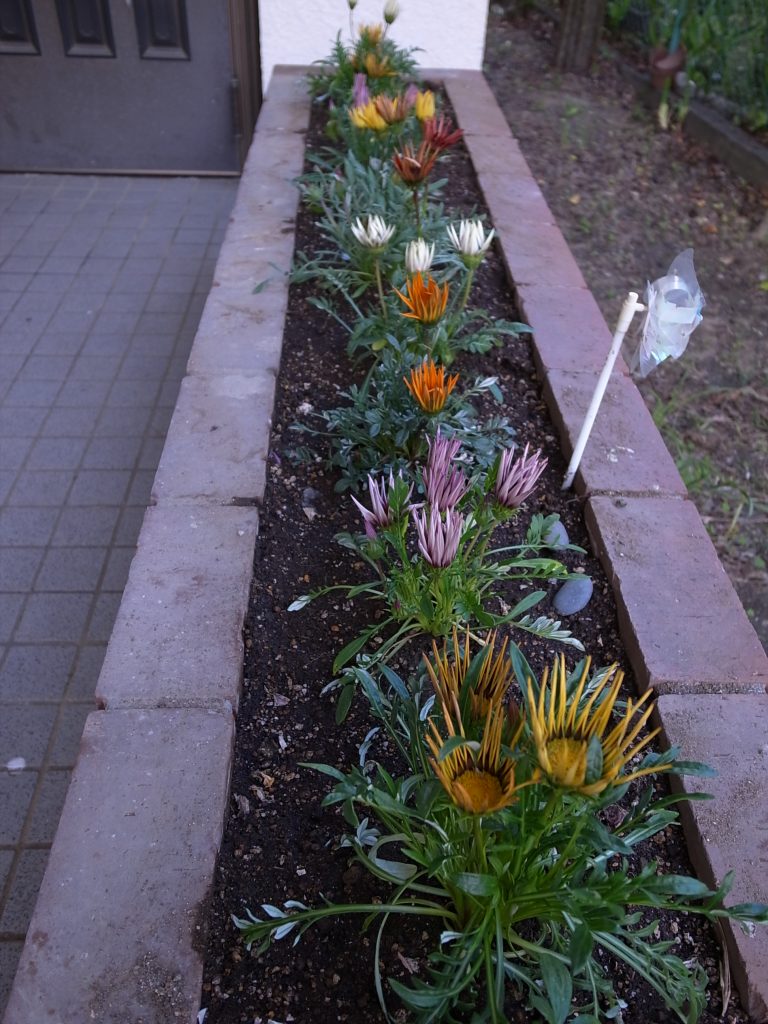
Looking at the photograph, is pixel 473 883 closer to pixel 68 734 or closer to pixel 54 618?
pixel 68 734

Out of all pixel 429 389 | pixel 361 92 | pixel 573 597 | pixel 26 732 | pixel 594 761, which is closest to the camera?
pixel 594 761

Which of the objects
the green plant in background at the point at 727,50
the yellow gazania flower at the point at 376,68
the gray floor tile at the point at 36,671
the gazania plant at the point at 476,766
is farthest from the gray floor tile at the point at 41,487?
the green plant in background at the point at 727,50

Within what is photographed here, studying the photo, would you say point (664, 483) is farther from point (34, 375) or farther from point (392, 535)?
point (34, 375)

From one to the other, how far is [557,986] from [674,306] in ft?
3.54

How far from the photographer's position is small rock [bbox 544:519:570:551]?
1.67 meters

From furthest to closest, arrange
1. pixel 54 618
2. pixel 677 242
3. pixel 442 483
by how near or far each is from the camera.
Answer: pixel 677 242 < pixel 54 618 < pixel 442 483

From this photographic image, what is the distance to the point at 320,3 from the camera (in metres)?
4.23

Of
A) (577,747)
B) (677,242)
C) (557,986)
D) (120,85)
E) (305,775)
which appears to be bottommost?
(677,242)

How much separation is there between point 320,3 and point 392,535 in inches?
150

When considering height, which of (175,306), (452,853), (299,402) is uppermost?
(452,853)

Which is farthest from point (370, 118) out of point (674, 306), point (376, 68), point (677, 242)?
point (677, 242)

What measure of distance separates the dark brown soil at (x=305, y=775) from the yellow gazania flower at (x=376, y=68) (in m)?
1.79

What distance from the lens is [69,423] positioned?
9.53ft

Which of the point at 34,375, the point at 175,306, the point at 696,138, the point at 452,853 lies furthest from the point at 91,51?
the point at 452,853
